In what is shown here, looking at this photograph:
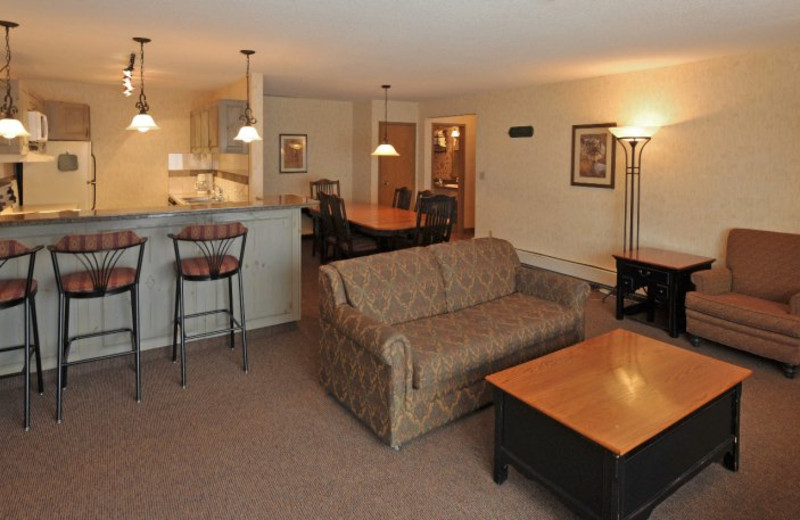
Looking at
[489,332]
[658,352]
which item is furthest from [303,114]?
[658,352]

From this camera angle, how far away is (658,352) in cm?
287

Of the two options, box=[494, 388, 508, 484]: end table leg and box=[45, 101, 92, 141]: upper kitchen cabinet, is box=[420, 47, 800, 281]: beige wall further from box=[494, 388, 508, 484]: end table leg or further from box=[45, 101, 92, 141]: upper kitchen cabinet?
box=[45, 101, 92, 141]: upper kitchen cabinet

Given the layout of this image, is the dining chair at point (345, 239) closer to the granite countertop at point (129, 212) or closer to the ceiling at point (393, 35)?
the granite countertop at point (129, 212)

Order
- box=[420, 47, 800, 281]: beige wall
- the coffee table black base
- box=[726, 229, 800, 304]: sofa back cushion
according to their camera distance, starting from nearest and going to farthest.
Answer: the coffee table black base
box=[726, 229, 800, 304]: sofa back cushion
box=[420, 47, 800, 281]: beige wall

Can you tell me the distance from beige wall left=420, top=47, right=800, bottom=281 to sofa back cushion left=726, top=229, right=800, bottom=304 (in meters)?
0.20

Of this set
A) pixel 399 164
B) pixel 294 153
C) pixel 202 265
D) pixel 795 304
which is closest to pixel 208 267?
pixel 202 265

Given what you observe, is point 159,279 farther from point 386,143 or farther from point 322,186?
point 322,186

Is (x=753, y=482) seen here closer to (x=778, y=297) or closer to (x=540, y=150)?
(x=778, y=297)

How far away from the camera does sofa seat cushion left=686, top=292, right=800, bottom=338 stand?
3580mm

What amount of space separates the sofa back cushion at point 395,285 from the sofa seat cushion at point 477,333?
0.30ft

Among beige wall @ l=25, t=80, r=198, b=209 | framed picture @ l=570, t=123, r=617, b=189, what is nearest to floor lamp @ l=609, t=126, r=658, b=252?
framed picture @ l=570, t=123, r=617, b=189

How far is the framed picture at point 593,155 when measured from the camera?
5.68m

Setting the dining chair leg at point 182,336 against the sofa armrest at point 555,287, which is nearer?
the dining chair leg at point 182,336

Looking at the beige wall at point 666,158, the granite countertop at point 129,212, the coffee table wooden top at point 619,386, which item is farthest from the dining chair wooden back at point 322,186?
the coffee table wooden top at point 619,386
